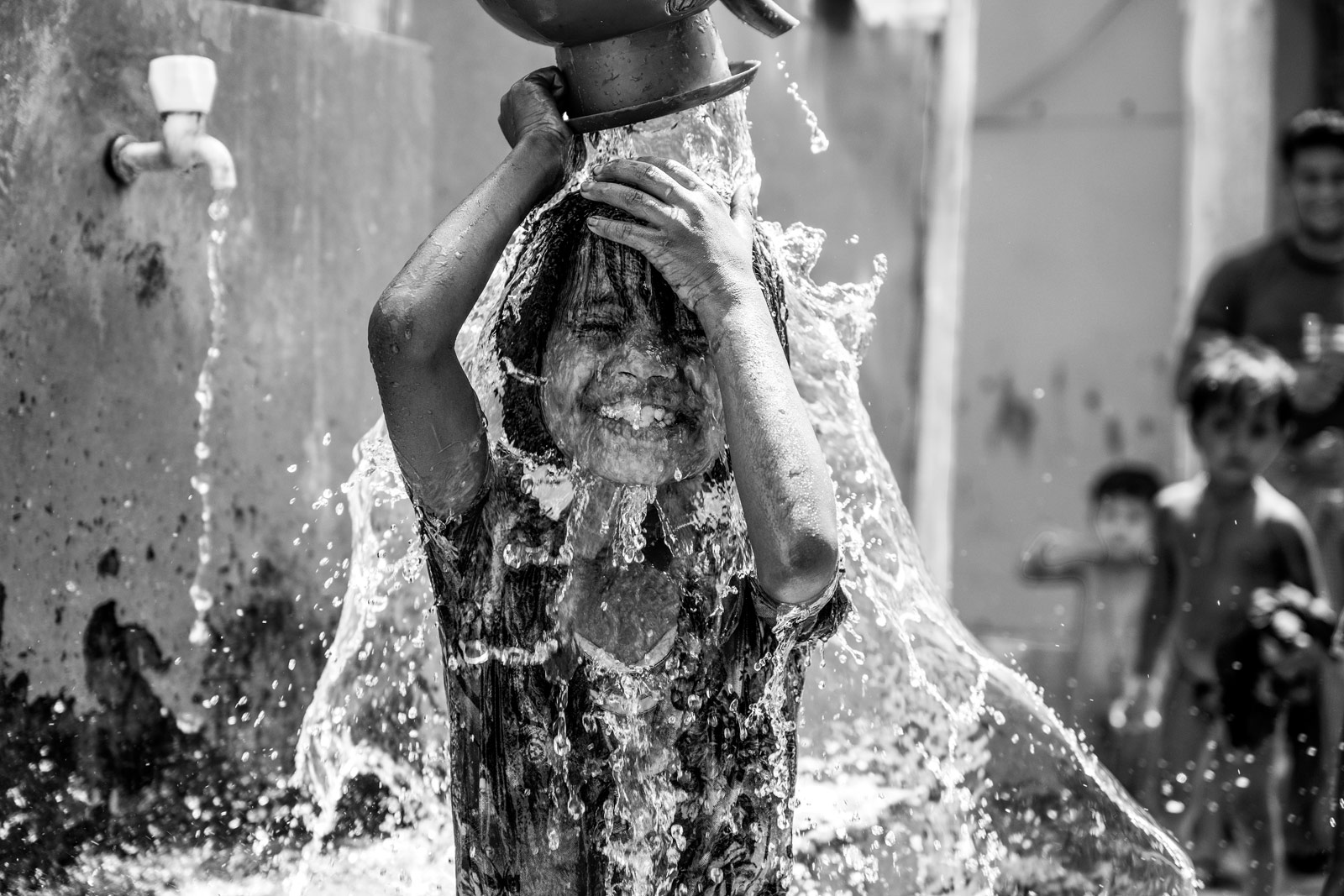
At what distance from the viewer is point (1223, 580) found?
492 centimetres

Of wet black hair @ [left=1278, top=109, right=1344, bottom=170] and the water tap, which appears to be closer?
the water tap

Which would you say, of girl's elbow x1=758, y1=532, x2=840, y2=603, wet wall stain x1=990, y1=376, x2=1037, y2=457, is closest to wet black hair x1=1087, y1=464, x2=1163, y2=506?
wet wall stain x1=990, y1=376, x2=1037, y2=457

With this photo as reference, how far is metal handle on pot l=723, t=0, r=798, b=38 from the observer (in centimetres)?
244

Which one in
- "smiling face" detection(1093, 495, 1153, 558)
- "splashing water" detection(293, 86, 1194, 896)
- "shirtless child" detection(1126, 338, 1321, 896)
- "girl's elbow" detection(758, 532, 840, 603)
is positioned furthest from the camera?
"smiling face" detection(1093, 495, 1153, 558)

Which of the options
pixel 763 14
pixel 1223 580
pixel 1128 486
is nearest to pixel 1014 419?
pixel 1128 486

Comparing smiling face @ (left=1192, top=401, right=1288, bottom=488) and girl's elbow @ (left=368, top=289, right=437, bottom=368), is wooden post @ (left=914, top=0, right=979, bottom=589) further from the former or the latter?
girl's elbow @ (left=368, top=289, right=437, bottom=368)

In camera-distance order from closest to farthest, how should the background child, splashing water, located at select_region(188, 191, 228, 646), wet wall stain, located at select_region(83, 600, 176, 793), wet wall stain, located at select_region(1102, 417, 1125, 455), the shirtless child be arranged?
wet wall stain, located at select_region(83, 600, 176, 793)
splashing water, located at select_region(188, 191, 228, 646)
the shirtless child
the background child
wet wall stain, located at select_region(1102, 417, 1125, 455)

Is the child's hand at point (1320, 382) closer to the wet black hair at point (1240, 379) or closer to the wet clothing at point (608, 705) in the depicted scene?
the wet black hair at point (1240, 379)

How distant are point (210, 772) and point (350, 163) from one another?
5.64ft

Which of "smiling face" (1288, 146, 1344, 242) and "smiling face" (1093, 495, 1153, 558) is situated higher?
"smiling face" (1288, 146, 1344, 242)

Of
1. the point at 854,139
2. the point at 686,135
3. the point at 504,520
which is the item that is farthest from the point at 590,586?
the point at 854,139

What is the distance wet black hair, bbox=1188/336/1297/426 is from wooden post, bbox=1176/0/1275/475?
91.0 inches

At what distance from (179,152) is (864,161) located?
364cm

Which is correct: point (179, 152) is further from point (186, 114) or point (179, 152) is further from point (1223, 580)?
point (1223, 580)
